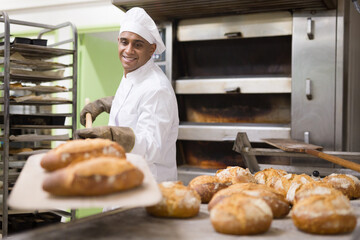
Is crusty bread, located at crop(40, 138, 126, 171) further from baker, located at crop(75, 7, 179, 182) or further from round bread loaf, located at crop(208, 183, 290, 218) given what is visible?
baker, located at crop(75, 7, 179, 182)

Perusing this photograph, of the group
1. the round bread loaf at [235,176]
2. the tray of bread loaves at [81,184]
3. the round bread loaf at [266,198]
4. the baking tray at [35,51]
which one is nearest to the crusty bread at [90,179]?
the tray of bread loaves at [81,184]

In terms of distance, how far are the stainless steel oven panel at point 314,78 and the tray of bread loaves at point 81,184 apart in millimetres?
2371

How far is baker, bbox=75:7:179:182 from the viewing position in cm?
202

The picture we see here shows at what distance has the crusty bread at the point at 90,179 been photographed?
2.91 feet

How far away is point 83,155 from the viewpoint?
3.31 feet

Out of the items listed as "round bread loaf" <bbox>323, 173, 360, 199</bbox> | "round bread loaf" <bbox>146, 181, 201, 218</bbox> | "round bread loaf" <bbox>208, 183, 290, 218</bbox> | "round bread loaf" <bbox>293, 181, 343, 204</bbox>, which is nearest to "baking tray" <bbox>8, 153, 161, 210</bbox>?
"round bread loaf" <bbox>146, 181, 201, 218</bbox>

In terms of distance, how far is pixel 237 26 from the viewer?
11.0ft

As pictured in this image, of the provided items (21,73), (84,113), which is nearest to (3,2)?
(21,73)

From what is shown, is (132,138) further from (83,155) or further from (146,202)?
(146,202)

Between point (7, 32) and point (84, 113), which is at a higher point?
point (7, 32)

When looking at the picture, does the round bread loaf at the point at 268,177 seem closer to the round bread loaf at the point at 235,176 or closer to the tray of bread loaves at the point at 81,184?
the round bread loaf at the point at 235,176

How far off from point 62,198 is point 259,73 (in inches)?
108

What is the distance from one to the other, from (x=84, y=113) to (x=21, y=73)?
1.40 metres

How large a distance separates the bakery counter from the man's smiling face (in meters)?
1.25
